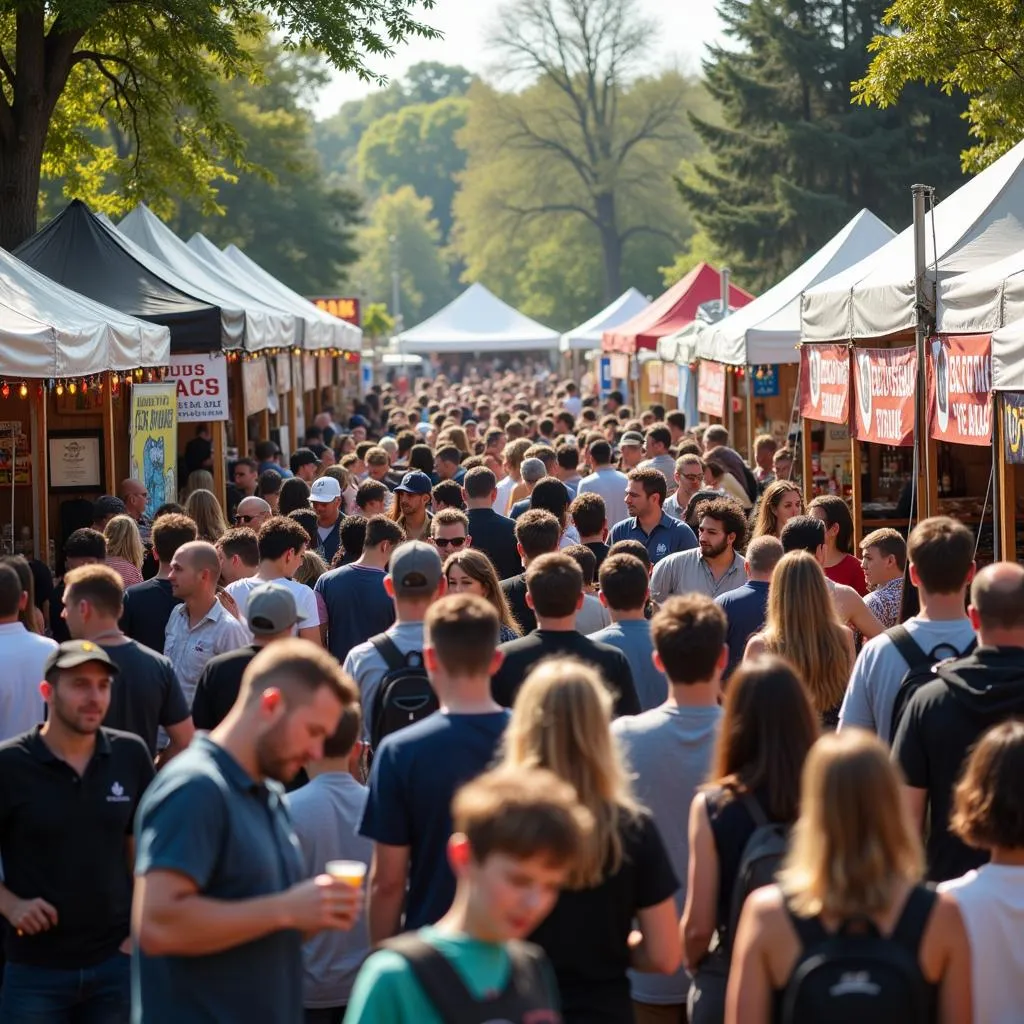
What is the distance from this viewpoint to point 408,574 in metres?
6.23

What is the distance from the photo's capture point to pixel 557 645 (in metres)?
5.85

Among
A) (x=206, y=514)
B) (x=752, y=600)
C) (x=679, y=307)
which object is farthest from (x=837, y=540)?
(x=679, y=307)

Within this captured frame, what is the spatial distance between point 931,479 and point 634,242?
2696 inches

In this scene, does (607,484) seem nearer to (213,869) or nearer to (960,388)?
(960,388)

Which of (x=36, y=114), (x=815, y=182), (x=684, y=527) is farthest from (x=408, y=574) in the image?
(x=815, y=182)

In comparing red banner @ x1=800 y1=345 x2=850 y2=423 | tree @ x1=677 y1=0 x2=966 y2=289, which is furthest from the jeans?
tree @ x1=677 y1=0 x2=966 y2=289

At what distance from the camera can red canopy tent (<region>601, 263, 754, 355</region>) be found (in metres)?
28.5

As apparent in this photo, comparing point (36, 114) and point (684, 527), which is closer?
point (684, 527)

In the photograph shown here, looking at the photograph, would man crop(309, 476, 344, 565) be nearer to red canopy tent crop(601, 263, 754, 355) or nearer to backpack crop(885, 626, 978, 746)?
backpack crop(885, 626, 978, 746)

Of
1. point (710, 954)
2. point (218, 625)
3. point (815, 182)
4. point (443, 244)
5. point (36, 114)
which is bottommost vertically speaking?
point (710, 954)

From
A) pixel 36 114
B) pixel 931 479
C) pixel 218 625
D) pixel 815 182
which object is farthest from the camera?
pixel 815 182

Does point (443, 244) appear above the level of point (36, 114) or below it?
above

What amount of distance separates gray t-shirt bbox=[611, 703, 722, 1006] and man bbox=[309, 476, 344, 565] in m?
6.38

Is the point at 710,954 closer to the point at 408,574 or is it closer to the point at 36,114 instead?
the point at 408,574
